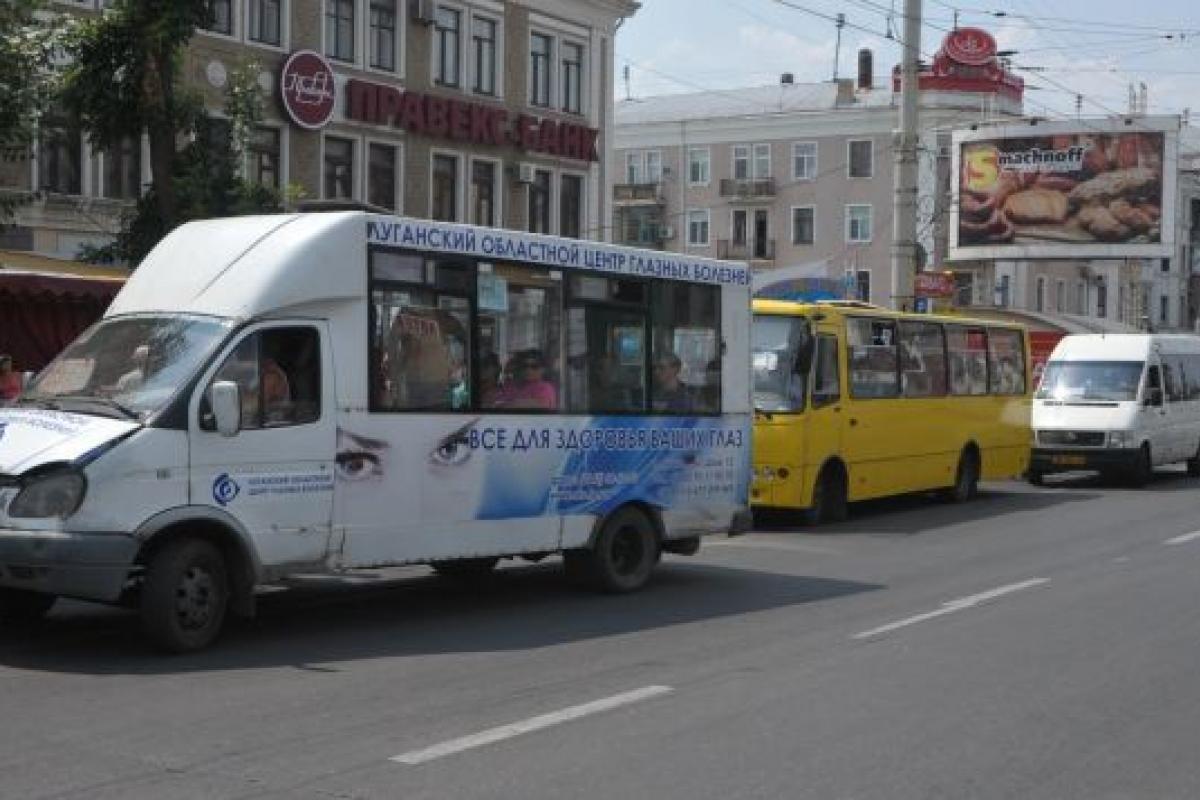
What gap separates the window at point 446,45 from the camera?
34.1 metres

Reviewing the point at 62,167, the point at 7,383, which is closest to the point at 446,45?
the point at 62,167

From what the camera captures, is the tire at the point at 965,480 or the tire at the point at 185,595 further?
the tire at the point at 965,480

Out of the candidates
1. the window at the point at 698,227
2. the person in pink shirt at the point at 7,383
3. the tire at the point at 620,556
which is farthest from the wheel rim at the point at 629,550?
the window at the point at 698,227

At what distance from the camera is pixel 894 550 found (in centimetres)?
1574

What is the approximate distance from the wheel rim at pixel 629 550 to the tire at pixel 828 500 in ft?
19.5

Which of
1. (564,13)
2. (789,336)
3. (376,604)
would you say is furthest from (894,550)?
(564,13)

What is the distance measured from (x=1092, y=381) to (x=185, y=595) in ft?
65.4

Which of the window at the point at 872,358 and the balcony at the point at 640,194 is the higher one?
the balcony at the point at 640,194

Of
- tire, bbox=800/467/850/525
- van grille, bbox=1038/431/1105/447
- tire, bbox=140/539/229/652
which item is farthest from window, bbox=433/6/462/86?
tire, bbox=140/539/229/652

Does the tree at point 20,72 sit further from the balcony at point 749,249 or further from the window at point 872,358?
the balcony at point 749,249

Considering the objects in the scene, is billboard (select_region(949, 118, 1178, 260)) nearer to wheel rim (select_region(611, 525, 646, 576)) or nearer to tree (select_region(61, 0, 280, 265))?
tree (select_region(61, 0, 280, 265))

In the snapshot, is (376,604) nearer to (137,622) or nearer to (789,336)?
Answer: (137,622)

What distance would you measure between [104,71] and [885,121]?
52.6m

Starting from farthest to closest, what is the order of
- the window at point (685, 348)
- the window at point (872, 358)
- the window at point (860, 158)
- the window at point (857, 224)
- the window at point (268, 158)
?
the window at point (857, 224) < the window at point (860, 158) < the window at point (268, 158) < the window at point (872, 358) < the window at point (685, 348)
